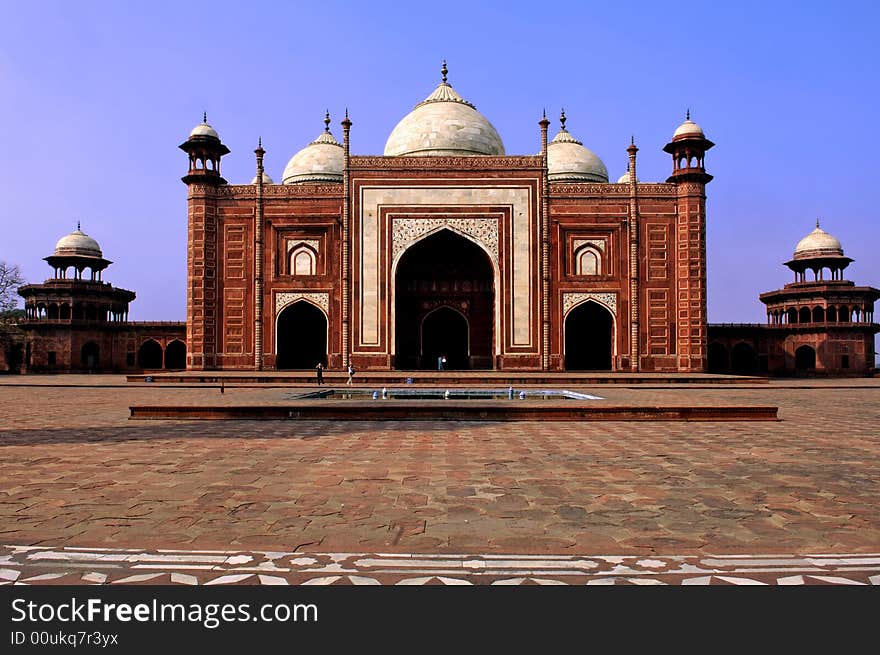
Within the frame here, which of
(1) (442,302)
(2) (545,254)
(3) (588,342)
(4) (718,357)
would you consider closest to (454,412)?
(2) (545,254)

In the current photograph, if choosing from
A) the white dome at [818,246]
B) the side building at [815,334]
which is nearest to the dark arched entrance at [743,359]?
the side building at [815,334]

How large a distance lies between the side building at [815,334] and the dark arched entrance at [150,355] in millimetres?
27120

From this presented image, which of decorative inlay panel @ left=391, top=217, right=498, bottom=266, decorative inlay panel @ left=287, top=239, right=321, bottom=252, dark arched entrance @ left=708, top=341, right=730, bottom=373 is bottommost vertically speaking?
dark arched entrance @ left=708, top=341, right=730, bottom=373

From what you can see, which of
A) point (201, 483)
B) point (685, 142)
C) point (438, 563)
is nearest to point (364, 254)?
point (685, 142)

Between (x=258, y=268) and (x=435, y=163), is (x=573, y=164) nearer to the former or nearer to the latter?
(x=435, y=163)

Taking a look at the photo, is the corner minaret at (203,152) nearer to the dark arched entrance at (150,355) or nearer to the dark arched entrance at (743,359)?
the dark arched entrance at (150,355)

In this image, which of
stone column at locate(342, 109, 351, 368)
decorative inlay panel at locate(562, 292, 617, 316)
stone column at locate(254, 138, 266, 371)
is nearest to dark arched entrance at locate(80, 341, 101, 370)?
stone column at locate(254, 138, 266, 371)

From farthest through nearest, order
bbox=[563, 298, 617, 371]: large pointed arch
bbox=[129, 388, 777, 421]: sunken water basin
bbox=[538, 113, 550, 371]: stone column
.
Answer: bbox=[563, 298, 617, 371]: large pointed arch < bbox=[538, 113, 550, 371]: stone column < bbox=[129, 388, 777, 421]: sunken water basin

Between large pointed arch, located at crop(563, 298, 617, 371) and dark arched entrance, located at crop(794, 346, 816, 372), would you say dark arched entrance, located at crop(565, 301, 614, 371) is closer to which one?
large pointed arch, located at crop(563, 298, 617, 371)

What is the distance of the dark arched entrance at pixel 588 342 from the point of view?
28.1 meters

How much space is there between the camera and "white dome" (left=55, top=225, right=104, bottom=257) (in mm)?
32750

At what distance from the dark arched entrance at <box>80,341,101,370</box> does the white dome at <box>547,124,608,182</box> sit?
24.0 meters

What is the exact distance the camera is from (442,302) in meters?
27.5
